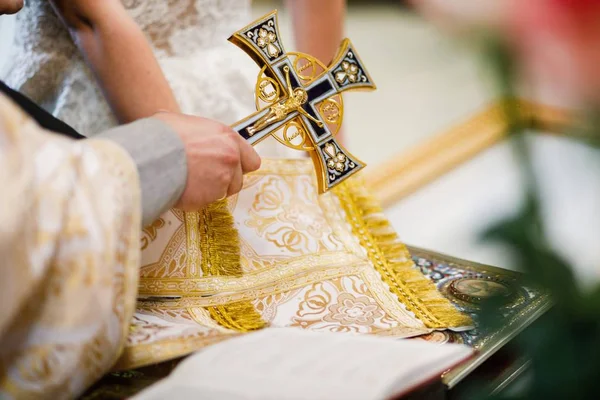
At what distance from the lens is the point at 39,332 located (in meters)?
0.52

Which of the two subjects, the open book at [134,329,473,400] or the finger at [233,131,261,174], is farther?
the finger at [233,131,261,174]

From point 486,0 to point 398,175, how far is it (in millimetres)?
1623

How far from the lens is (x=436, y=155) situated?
77.6 inches

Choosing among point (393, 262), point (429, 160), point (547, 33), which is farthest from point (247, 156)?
point (429, 160)

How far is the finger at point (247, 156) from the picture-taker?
2.50 feet

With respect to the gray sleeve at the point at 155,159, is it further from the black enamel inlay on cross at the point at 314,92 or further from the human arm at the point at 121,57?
the human arm at the point at 121,57

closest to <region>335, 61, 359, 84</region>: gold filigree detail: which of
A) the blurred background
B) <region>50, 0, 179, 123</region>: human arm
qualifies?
the blurred background

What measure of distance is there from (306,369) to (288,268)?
330mm

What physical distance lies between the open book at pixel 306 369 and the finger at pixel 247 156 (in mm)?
224

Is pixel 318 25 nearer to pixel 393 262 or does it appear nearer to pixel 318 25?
pixel 318 25

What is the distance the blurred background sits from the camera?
9.8 inches

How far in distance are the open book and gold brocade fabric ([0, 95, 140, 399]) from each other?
6cm

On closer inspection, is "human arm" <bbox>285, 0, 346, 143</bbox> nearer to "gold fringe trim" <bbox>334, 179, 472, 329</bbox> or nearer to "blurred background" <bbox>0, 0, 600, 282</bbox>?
"blurred background" <bbox>0, 0, 600, 282</bbox>

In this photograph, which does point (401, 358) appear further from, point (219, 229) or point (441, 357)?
point (219, 229)
